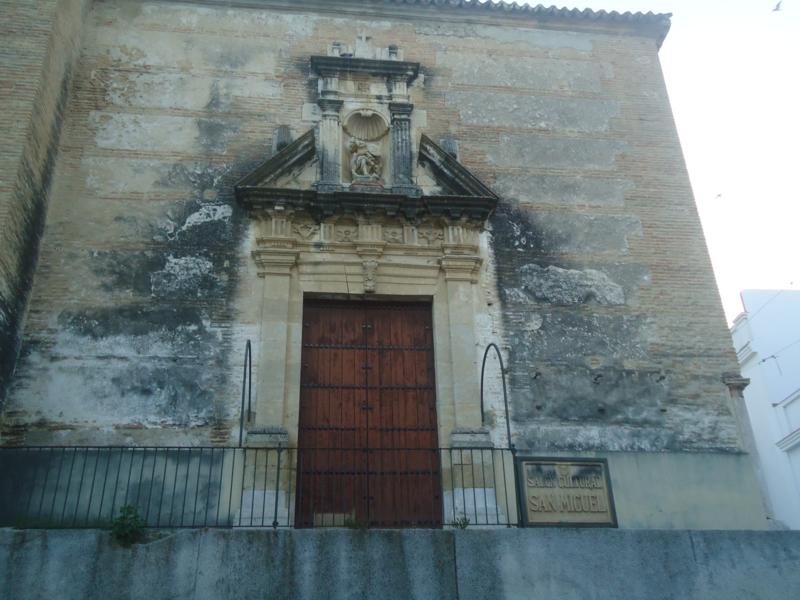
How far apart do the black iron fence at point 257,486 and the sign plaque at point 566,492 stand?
22 cm

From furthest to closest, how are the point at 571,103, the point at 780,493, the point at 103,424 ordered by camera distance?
the point at 780,493 → the point at 571,103 → the point at 103,424

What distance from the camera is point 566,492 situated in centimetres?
849

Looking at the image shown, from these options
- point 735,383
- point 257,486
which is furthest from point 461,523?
point 735,383

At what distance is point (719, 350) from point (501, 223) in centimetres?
325

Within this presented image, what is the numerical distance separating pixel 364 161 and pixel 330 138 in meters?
0.63

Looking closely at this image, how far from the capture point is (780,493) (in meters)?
18.9

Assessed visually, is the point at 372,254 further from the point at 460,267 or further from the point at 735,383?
the point at 735,383

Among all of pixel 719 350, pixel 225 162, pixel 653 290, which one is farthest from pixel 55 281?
pixel 719 350

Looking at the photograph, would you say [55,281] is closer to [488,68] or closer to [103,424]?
[103,424]

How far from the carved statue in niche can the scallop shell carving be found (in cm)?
18

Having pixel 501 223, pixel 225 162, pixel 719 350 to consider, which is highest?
pixel 225 162

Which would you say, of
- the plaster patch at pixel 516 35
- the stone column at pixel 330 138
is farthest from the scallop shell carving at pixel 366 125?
the plaster patch at pixel 516 35

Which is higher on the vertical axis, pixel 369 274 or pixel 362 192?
pixel 362 192

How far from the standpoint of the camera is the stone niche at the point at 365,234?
9.05m
